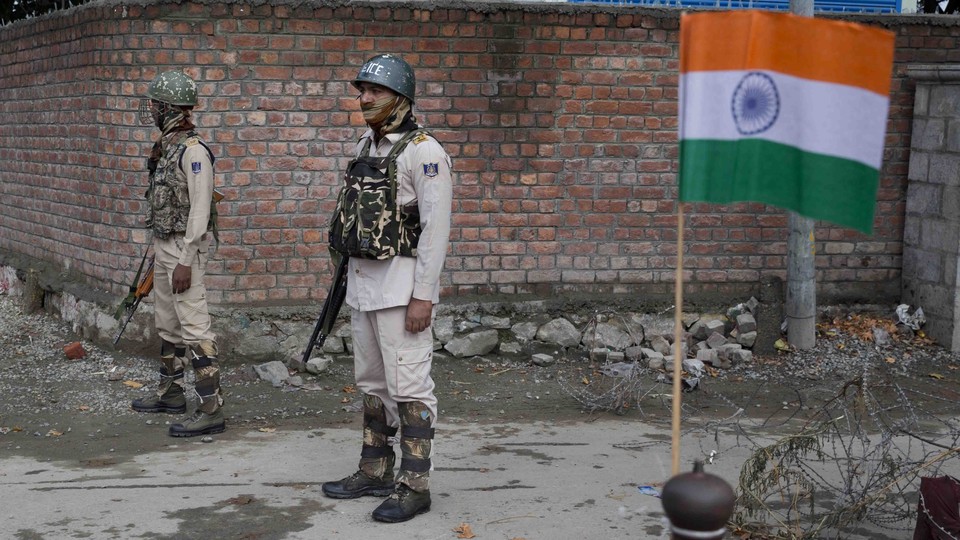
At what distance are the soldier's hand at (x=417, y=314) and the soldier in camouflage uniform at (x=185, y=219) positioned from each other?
1763mm

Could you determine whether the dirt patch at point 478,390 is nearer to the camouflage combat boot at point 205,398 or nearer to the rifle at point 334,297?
the camouflage combat boot at point 205,398

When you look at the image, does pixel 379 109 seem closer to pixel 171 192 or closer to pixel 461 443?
pixel 171 192

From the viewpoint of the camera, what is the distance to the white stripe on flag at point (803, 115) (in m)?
3.16

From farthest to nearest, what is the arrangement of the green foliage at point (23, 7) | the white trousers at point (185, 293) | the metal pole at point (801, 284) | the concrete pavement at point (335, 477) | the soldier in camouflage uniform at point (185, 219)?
the green foliage at point (23, 7) < the metal pole at point (801, 284) < the white trousers at point (185, 293) < the soldier in camouflage uniform at point (185, 219) < the concrete pavement at point (335, 477)

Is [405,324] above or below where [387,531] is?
above

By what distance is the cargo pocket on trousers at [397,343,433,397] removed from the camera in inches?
182

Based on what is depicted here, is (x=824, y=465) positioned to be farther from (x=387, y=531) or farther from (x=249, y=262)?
(x=249, y=262)

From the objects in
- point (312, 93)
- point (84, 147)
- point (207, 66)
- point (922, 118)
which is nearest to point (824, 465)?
point (922, 118)

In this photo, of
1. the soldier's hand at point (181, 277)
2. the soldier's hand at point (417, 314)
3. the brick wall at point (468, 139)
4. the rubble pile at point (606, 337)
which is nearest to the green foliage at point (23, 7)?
the brick wall at point (468, 139)

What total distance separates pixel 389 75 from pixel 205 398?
7.85ft

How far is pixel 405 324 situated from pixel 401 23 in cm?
314

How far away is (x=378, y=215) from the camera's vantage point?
4.61 m

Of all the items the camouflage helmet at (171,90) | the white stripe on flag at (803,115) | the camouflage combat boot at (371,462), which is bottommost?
the camouflage combat boot at (371,462)

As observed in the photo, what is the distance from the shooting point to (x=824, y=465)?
536 cm
